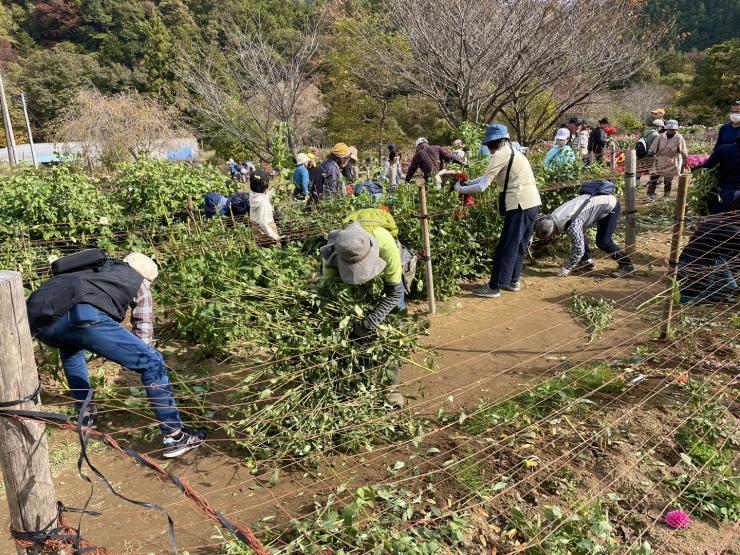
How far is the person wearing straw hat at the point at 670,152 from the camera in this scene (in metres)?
8.16

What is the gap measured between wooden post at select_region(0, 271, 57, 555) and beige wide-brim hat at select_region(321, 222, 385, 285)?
5.45ft

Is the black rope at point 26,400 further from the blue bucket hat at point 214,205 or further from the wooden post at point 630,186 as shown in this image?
the wooden post at point 630,186

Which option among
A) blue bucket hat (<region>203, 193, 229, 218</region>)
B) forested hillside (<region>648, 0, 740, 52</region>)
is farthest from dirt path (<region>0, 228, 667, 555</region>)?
forested hillside (<region>648, 0, 740, 52</region>)

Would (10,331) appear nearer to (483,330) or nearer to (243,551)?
(243,551)

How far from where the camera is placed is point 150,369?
122 inches

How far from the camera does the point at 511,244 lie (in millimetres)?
5262

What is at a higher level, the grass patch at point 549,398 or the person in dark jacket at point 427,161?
the person in dark jacket at point 427,161

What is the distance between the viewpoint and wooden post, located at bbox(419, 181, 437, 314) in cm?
491

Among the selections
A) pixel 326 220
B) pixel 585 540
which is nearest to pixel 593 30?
pixel 326 220

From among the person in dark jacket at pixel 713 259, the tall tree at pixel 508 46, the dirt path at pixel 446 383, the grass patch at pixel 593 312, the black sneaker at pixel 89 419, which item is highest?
the tall tree at pixel 508 46

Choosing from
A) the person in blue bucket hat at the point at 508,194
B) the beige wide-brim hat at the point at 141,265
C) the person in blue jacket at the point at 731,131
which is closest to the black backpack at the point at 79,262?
the beige wide-brim hat at the point at 141,265

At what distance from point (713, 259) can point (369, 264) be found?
377 cm

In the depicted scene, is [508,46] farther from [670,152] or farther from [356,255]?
[356,255]

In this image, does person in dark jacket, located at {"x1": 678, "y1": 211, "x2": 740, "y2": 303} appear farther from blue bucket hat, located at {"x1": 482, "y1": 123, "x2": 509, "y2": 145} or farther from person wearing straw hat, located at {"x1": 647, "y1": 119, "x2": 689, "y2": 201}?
person wearing straw hat, located at {"x1": 647, "y1": 119, "x2": 689, "y2": 201}
